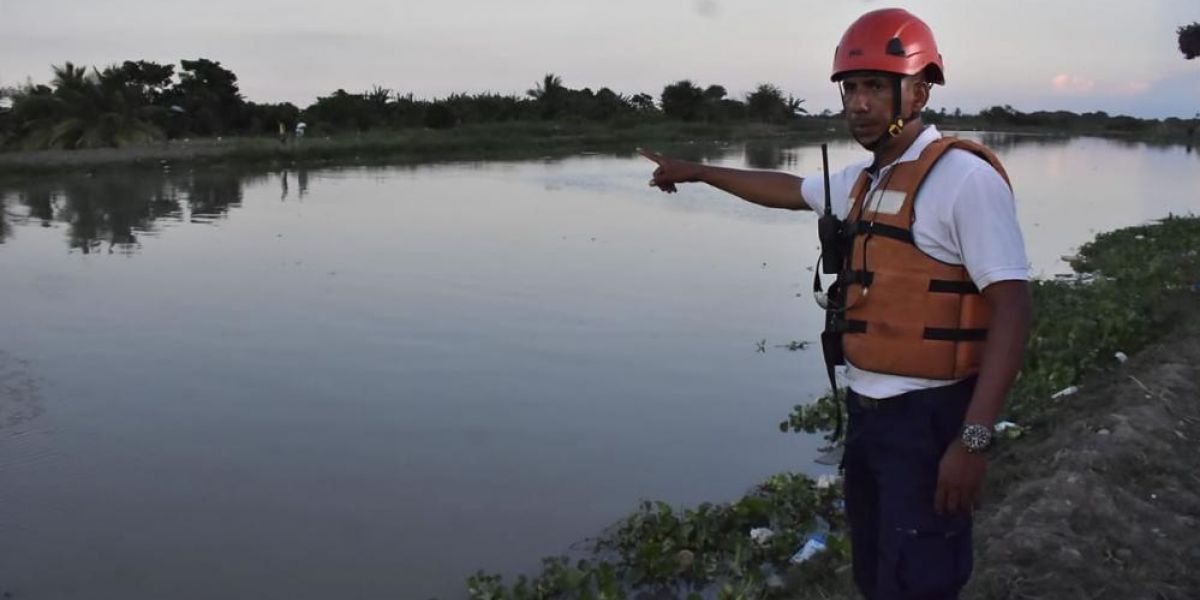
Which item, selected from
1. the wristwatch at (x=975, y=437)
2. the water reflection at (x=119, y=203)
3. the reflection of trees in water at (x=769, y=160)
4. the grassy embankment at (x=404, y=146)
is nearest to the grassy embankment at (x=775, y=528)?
the wristwatch at (x=975, y=437)

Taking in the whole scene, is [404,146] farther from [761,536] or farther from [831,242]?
[831,242]

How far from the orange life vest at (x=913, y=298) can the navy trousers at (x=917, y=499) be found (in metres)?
0.09

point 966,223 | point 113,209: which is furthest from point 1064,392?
point 113,209

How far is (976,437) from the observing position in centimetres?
231

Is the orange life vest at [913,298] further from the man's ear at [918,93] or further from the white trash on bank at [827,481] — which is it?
the white trash on bank at [827,481]

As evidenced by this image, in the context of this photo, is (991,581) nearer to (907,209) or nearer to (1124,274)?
(907,209)

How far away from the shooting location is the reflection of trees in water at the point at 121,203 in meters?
16.4

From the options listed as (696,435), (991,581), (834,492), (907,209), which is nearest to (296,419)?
(696,435)

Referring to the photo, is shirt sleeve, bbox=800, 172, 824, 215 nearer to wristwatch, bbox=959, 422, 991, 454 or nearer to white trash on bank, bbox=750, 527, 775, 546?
wristwatch, bbox=959, 422, 991, 454

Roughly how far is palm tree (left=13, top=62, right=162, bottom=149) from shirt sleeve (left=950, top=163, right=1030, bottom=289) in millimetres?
34398

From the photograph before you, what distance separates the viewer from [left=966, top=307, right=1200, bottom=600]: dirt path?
3.69m

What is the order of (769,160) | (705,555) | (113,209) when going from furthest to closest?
(769,160)
(113,209)
(705,555)

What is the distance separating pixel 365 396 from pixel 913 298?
5.69m

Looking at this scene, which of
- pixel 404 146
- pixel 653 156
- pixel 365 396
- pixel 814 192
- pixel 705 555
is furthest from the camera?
pixel 404 146
